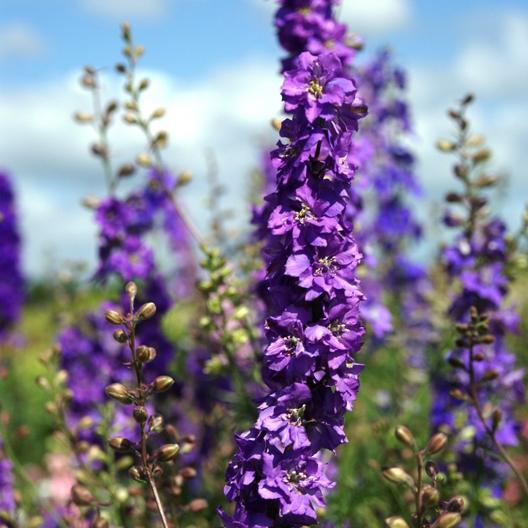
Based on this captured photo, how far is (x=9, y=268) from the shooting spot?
8.85 meters

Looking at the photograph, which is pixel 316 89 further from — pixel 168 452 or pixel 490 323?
pixel 490 323

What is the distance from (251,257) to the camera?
4.55 m

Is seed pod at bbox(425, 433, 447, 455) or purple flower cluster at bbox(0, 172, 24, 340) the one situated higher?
purple flower cluster at bbox(0, 172, 24, 340)

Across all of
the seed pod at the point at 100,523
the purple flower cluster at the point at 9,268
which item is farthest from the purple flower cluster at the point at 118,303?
the purple flower cluster at the point at 9,268

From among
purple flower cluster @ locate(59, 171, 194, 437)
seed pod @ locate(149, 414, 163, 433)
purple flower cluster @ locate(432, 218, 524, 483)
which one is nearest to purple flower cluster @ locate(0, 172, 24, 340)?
purple flower cluster @ locate(59, 171, 194, 437)

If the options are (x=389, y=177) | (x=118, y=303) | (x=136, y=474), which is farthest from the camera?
(x=389, y=177)

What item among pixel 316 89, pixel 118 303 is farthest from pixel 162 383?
pixel 118 303

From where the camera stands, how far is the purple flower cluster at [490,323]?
397 cm

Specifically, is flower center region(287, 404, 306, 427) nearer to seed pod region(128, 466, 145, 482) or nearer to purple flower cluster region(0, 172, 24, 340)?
seed pod region(128, 466, 145, 482)

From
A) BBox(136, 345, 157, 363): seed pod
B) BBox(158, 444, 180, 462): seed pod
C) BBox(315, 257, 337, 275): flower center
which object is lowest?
BBox(158, 444, 180, 462): seed pod

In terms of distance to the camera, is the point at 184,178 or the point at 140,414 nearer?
the point at 140,414

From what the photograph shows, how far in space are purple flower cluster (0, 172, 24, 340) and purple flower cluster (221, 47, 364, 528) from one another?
22.3 feet

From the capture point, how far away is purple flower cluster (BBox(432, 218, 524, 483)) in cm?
397

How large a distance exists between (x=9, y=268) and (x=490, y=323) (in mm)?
5920
